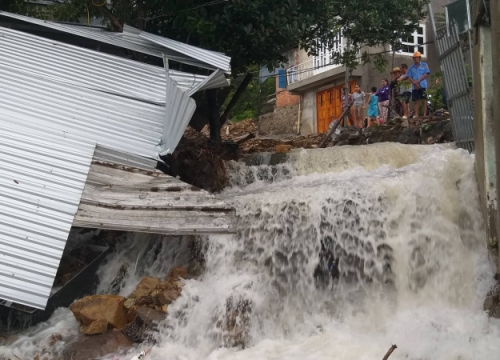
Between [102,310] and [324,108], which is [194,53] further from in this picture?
[324,108]

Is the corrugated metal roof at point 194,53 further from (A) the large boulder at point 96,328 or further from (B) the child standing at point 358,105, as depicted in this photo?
(B) the child standing at point 358,105

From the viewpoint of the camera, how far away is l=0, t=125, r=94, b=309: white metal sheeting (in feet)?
17.5

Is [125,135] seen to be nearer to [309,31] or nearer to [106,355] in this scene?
[106,355]

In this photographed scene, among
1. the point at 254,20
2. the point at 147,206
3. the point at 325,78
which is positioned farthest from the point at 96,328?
the point at 325,78

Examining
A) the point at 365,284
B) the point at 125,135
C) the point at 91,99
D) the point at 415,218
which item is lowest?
the point at 365,284

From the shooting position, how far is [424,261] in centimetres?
684

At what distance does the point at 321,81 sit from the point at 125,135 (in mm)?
15259

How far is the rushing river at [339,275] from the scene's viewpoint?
5992 millimetres

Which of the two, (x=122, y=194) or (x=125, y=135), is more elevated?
(x=125, y=135)

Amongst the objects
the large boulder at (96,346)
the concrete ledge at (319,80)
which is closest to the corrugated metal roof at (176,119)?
the large boulder at (96,346)

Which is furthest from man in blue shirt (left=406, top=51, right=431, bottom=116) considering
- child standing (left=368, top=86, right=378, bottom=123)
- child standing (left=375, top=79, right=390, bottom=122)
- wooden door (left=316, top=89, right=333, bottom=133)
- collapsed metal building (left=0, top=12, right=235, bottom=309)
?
wooden door (left=316, top=89, right=333, bottom=133)

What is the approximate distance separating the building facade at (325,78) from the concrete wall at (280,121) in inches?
5.5

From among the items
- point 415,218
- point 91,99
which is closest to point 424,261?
point 415,218

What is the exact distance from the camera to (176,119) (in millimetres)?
7121
